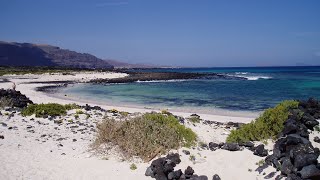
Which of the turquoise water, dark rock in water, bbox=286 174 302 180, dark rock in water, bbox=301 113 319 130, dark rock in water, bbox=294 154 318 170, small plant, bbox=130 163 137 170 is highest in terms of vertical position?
dark rock in water, bbox=301 113 319 130

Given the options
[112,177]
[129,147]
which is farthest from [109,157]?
[112,177]

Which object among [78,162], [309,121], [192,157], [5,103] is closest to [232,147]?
[192,157]

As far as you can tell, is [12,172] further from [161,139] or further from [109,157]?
[161,139]

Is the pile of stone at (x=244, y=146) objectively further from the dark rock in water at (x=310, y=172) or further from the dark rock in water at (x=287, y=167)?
the dark rock in water at (x=310, y=172)

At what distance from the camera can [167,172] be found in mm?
8680

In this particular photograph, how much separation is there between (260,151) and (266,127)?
A: 1486mm

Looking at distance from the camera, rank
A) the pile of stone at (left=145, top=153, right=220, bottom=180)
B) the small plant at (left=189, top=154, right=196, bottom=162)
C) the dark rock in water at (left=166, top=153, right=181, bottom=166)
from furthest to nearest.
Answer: the small plant at (left=189, top=154, right=196, bottom=162), the dark rock in water at (left=166, top=153, right=181, bottom=166), the pile of stone at (left=145, top=153, right=220, bottom=180)

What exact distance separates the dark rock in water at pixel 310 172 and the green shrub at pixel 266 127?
3038mm

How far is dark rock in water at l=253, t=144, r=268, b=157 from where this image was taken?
930 centimetres

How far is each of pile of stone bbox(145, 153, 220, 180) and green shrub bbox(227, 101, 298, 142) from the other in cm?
283

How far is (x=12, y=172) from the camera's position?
8883mm

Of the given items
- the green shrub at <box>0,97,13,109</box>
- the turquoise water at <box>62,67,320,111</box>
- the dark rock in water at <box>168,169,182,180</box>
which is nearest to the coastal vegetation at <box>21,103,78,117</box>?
the green shrub at <box>0,97,13,109</box>

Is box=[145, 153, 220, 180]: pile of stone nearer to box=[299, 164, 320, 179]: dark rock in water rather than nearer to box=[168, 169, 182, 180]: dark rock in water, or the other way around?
box=[168, 169, 182, 180]: dark rock in water

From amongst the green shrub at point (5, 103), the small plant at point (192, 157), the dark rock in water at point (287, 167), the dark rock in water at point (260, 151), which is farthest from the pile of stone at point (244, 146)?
the green shrub at point (5, 103)
